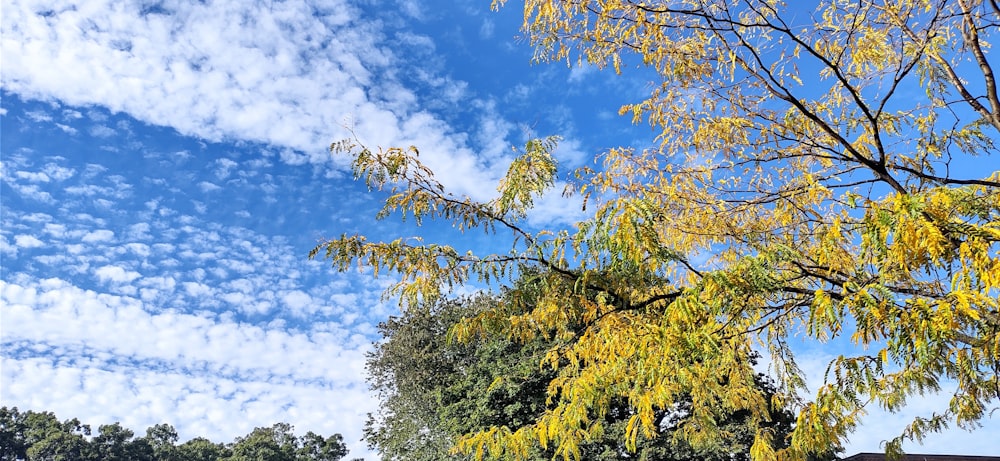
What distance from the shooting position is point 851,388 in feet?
10.2

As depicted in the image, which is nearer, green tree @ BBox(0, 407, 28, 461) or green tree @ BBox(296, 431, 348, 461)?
green tree @ BBox(0, 407, 28, 461)

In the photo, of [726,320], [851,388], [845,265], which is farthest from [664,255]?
[845,265]

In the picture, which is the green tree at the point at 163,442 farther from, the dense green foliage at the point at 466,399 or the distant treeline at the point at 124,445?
the dense green foliage at the point at 466,399

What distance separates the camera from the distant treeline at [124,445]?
38562 millimetres

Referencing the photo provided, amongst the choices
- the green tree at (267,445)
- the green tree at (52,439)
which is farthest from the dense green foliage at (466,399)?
the green tree at (52,439)

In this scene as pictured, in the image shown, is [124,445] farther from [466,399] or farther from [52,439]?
[466,399]

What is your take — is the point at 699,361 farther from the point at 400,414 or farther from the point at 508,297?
the point at 400,414

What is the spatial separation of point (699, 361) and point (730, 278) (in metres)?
1.11

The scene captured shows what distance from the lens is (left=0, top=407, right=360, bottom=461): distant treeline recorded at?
38562mm

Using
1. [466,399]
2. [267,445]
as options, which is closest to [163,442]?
[267,445]

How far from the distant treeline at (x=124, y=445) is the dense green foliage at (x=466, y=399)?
24.8 meters

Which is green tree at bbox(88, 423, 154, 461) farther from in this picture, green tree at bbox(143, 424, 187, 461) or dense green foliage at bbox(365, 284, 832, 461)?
dense green foliage at bbox(365, 284, 832, 461)

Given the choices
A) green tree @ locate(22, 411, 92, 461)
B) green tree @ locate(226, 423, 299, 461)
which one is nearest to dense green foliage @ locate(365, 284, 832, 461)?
green tree @ locate(226, 423, 299, 461)

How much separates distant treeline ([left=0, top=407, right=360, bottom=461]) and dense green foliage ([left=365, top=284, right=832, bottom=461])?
975 inches
